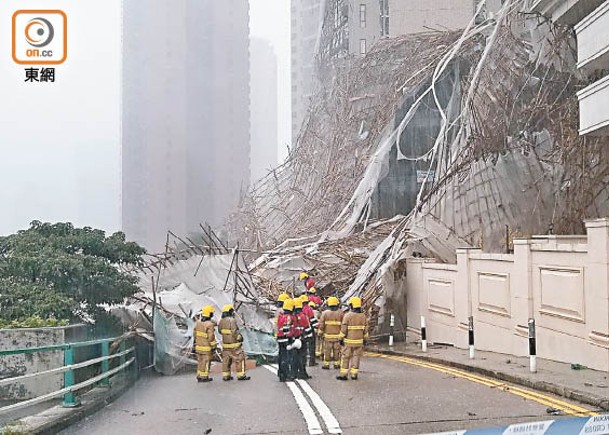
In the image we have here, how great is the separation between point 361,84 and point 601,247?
614 inches

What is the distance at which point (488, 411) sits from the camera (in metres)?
5.84

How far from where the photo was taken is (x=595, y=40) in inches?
445

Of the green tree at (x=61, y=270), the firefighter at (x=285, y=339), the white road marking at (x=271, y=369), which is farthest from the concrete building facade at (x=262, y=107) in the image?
the white road marking at (x=271, y=369)

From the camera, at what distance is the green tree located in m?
5.84

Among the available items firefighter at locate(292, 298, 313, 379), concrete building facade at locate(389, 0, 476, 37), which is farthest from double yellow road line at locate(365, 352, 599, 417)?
concrete building facade at locate(389, 0, 476, 37)

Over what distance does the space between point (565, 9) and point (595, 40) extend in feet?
7.62

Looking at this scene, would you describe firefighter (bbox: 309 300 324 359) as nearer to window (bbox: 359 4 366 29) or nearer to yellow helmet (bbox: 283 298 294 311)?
yellow helmet (bbox: 283 298 294 311)

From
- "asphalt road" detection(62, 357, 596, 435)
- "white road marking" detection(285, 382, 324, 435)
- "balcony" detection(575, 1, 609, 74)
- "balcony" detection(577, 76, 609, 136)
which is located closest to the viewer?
"asphalt road" detection(62, 357, 596, 435)

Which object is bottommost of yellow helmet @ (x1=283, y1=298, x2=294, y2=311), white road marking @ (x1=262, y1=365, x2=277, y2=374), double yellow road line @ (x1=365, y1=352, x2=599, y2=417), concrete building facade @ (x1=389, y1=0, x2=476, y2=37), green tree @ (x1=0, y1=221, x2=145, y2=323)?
white road marking @ (x1=262, y1=365, x2=277, y2=374)

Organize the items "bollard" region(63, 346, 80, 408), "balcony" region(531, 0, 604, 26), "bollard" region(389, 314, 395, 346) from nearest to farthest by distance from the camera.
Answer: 1. "bollard" region(63, 346, 80, 408)
2. "balcony" region(531, 0, 604, 26)
3. "bollard" region(389, 314, 395, 346)

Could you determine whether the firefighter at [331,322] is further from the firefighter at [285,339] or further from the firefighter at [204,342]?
the firefighter at [204,342]

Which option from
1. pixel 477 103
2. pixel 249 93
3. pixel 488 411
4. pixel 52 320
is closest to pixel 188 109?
pixel 249 93

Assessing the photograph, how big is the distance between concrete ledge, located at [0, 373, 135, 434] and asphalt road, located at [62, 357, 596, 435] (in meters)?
0.09

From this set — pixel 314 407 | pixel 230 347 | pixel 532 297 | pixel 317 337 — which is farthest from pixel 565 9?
pixel 314 407
